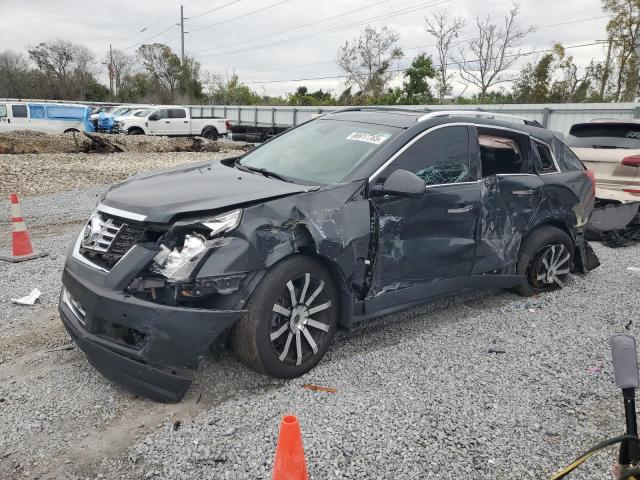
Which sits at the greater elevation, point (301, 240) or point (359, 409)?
point (301, 240)

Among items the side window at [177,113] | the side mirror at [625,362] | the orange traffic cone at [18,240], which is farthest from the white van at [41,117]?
the side mirror at [625,362]

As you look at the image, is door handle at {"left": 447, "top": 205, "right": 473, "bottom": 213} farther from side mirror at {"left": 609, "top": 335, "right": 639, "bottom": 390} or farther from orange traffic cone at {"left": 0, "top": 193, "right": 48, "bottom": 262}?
orange traffic cone at {"left": 0, "top": 193, "right": 48, "bottom": 262}

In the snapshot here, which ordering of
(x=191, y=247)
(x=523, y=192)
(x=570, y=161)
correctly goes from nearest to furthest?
(x=191, y=247)
(x=523, y=192)
(x=570, y=161)

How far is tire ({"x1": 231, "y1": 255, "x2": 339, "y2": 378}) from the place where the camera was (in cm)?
305

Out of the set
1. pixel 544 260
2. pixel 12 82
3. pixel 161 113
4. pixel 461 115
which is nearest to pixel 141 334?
pixel 461 115

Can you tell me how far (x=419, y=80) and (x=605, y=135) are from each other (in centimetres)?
2683

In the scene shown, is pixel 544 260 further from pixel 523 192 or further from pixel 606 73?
pixel 606 73

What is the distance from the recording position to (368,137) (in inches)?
155

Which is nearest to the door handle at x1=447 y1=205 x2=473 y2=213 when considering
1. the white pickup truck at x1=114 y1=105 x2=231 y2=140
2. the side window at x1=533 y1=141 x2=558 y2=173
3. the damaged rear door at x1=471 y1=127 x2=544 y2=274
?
the damaged rear door at x1=471 y1=127 x2=544 y2=274

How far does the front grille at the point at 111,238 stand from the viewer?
10.0ft

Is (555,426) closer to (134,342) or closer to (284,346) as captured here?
(284,346)

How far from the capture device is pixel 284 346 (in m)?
3.27

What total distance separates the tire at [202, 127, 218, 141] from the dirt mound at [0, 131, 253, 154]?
6387 mm

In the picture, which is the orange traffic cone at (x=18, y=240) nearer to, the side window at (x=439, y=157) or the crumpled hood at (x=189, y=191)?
the crumpled hood at (x=189, y=191)
